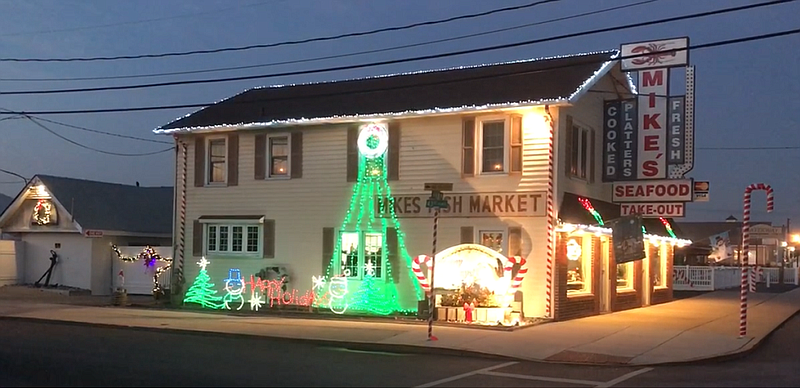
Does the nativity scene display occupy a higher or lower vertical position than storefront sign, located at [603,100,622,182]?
lower

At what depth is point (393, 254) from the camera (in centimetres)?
2305

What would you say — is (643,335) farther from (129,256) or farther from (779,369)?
(129,256)

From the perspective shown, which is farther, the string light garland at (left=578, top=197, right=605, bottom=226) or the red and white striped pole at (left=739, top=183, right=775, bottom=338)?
the string light garland at (left=578, top=197, right=605, bottom=226)

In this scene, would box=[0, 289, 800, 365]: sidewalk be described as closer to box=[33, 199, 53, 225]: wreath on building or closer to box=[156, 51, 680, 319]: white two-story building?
Result: box=[156, 51, 680, 319]: white two-story building

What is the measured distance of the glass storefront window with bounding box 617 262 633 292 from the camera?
2609 centimetres

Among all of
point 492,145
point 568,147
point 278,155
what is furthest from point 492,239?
point 278,155

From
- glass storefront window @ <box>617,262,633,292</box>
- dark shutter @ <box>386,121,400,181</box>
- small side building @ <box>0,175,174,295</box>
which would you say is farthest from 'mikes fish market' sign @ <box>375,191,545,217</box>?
small side building @ <box>0,175,174,295</box>

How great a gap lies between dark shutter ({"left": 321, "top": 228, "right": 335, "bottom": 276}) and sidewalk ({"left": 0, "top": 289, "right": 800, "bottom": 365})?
258 centimetres

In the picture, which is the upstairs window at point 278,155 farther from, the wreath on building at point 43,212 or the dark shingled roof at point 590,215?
the wreath on building at point 43,212

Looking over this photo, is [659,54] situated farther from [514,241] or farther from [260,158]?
[260,158]

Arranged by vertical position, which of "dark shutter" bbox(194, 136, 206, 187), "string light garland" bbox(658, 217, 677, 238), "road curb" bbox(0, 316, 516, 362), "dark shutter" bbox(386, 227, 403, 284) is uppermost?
"dark shutter" bbox(194, 136, 206, 187)

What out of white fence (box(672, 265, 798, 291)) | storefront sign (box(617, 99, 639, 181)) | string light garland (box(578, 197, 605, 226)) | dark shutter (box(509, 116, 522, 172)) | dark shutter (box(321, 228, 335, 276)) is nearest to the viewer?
dark shutter (box(509, 116, 522, 172))

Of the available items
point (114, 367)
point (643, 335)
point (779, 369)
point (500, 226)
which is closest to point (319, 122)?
point (500, 226)

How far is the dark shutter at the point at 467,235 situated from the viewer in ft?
72.0
